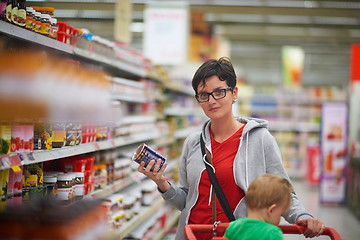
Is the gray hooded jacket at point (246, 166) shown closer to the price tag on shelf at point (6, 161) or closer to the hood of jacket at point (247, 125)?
the hood of jacket at point (247, 125)

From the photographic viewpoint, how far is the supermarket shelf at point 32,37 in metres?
2.22

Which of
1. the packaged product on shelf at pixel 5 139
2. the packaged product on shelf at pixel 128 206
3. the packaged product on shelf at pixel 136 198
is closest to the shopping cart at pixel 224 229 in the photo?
the packaged product on shelf at pixel 5 139

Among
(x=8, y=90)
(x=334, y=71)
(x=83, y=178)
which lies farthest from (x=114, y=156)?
(x=334, y=71)

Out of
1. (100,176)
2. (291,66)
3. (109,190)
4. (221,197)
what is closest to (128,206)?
(109,190)

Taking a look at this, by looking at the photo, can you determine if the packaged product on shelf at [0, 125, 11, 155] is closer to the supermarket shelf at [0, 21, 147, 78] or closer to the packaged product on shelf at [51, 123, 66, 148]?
the supermarket shelf at [0, 21, 147, 78]

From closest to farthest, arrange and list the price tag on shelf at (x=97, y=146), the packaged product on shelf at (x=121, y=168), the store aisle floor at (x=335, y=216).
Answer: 1. the price tag on shelf at (x=97, y=146)
2. the packaged product on shelf at (x=121, y=168)
3. the store aisle floor at (x=335, y=216)

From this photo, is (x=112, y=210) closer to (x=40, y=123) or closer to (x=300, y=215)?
(x=40, y=123)

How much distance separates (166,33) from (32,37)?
277 inches

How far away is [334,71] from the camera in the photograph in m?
30.0

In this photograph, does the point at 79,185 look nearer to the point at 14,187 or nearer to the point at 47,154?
the point at 47,154

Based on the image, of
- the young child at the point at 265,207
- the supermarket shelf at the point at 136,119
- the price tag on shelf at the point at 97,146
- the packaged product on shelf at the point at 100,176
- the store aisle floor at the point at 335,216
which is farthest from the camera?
the store aisle floor at the point at 335,216

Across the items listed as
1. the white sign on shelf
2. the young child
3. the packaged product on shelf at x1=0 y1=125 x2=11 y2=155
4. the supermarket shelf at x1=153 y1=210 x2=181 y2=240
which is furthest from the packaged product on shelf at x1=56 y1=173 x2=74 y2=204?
the white sign on shelf

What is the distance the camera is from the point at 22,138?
237cm

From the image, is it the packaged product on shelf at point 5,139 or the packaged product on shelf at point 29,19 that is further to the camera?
the packaged product on shelf at point 29,19
